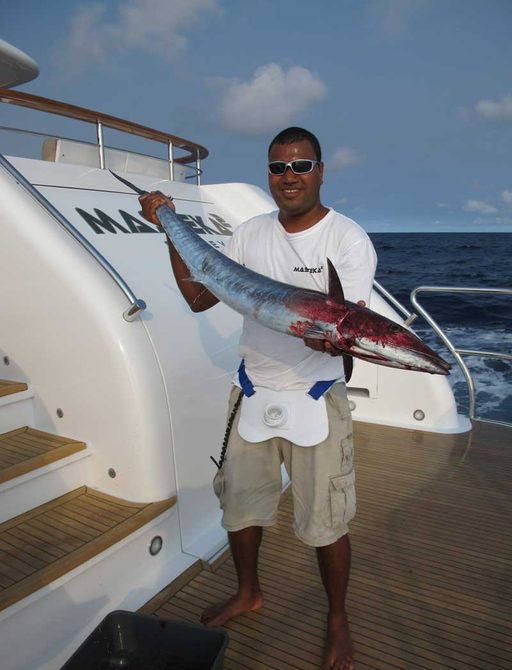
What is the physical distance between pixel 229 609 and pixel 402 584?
3.22 ft

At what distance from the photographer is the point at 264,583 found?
2766 mm

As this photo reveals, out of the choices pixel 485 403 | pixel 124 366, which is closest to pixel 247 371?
pixel 124 366

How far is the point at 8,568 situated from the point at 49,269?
1517 mm

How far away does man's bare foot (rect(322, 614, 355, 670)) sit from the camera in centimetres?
216

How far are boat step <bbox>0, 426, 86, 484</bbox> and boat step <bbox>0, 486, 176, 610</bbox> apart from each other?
262 mm

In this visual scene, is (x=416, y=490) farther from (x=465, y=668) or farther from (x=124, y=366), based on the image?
(x=124, y=366)

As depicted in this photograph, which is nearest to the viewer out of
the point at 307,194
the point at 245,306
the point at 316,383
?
the point at 245,306

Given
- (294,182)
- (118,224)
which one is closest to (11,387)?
(118,224)

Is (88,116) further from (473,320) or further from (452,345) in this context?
(473,320)

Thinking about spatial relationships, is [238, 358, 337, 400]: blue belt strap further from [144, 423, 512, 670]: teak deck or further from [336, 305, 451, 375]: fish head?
[144, 423, 512, 670]: teak deck

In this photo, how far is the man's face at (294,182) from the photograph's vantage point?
76.0 inches

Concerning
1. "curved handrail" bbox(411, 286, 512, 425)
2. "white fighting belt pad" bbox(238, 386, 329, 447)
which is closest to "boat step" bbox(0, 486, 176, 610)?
"white fighting belt pad" bbox(238, 386, 329, 447)

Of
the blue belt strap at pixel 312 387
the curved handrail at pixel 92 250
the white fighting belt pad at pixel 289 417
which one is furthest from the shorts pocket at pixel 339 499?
the curved handrail at pixel 92 250

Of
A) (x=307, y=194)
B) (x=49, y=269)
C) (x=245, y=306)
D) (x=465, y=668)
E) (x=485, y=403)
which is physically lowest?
(x=485, y=403)
